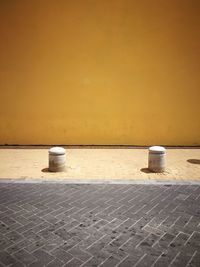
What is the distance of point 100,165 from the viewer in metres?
8.64

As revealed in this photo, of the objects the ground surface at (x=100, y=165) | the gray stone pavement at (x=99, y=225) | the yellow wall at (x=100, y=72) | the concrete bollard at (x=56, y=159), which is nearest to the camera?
the gray stone pavement at (x=99, y=225)

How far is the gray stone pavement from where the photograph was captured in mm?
3947

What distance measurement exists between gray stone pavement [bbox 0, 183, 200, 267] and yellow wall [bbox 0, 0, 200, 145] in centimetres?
498

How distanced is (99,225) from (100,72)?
7.58m

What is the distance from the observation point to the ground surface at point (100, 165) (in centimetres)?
752

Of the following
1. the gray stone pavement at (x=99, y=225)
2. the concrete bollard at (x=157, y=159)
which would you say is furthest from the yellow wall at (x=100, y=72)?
the gray stone pavement at (x=99, y=225)

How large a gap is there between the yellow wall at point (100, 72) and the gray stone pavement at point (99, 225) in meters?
4.98

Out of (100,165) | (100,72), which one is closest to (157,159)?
(100,165)

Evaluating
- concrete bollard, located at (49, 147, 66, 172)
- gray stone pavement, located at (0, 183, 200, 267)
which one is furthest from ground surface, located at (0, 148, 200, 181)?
gray stone pavement, located at (0, 183, 200, 267)

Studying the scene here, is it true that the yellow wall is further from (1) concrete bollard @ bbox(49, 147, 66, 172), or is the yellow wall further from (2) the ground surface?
(1) concrete bollard @ bbox(49, 147, 66, 172)

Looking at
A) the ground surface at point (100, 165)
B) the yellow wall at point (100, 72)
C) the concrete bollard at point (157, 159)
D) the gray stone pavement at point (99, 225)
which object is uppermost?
the yellow wall at point (100, 72)

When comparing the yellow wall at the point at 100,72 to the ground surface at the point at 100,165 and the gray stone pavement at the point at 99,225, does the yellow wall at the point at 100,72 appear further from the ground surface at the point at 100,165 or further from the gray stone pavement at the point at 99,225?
the gray stone pavement at the point at 99,225

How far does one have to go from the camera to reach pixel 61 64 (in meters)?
11.2

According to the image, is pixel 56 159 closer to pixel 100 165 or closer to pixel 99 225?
pixel 100 165
